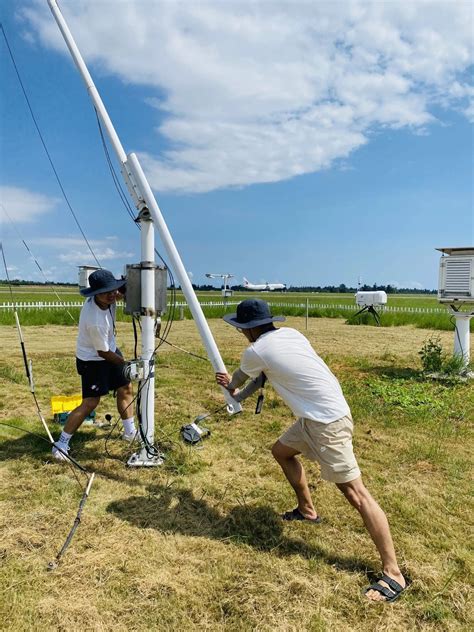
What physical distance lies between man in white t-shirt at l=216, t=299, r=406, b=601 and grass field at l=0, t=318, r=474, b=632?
0.88 ft

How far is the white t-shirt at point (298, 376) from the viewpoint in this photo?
297cm

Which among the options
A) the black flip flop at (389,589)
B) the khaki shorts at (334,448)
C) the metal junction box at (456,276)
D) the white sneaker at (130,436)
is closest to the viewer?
the black flip flop at (389,589)

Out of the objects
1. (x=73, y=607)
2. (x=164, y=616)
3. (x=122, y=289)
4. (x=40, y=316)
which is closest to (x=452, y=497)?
(x=164, y=616)

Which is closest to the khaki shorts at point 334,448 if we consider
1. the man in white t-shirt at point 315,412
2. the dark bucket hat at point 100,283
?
the man in white t-shirt at point 315,412

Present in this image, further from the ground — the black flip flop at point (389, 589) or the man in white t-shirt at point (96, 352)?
the man in white t-shirt at point (96, 352)

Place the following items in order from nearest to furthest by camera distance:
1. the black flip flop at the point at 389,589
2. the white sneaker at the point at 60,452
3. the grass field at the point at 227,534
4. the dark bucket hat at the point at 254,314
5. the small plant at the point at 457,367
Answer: the grass field at the point at 227,534, the black flip flop at the point at 389,589, the dark bucket hat at the point at 254,314, the white sneaker at the point at 60,452, the small plant at the point at 457,367

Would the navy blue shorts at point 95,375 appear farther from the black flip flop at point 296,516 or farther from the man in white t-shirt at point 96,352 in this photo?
the black flip flop at point 296,516

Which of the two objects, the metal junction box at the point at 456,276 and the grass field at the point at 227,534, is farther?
the metal junction box at the point at 456,276

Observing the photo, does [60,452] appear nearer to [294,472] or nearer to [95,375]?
[95,375]

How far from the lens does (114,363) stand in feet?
14.5

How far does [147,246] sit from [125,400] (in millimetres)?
1669

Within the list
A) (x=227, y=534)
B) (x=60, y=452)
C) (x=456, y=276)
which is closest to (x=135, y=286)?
(x=60, y=452)

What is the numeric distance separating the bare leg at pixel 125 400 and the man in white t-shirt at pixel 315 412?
1922 millimetres

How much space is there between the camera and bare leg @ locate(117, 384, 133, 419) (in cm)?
482
